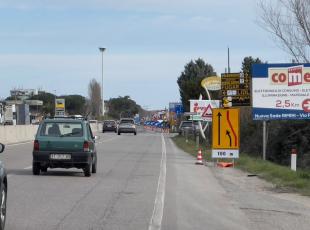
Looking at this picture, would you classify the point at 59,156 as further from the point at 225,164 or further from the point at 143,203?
the point at 225,164

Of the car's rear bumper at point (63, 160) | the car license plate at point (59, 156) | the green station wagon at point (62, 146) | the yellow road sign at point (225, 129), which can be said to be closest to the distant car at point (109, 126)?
the yellow road sign at point (225, 129)

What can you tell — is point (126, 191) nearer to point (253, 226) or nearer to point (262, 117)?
point (253, 226)

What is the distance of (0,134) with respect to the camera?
42.1 metres

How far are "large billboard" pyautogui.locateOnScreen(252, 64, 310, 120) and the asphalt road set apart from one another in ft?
25.9

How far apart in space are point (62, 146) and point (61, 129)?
61 cm

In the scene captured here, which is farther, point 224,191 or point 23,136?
point 23,136

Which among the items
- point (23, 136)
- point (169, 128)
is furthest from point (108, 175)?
point (169, 128)

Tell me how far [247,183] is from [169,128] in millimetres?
74440

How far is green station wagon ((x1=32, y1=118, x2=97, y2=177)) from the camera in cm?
1828

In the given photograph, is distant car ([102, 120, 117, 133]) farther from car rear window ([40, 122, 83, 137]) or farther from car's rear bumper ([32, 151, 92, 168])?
car's rear bumper ([32, 151, 92, 168])

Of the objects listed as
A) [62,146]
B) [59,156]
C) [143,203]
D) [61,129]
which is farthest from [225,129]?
[143,203]

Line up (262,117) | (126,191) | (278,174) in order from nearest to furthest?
(126,191)
(278,174)
(262,117)

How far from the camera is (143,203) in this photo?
42.0 feet

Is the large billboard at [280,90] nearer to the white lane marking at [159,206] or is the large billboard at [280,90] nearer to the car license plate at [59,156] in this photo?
the white lane marking at [159,206]
